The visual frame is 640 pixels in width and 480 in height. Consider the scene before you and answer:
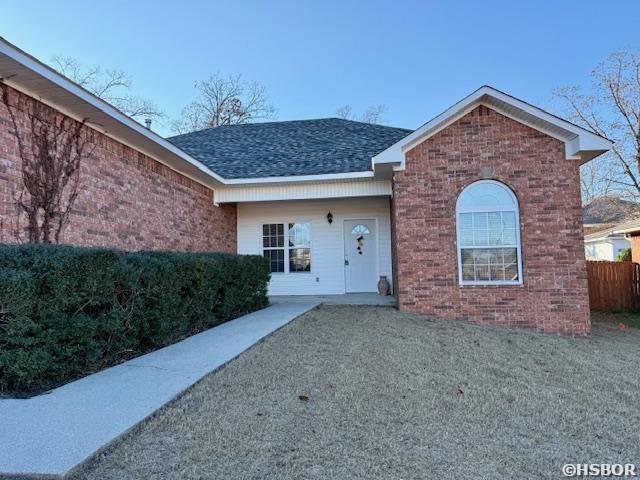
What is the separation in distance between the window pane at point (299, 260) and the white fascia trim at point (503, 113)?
4927 millimetres

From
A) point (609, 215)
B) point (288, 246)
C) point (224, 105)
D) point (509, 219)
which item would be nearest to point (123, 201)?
point (288, 246)

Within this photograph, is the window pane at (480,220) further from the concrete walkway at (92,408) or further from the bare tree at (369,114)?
the bare tree at (369,114)

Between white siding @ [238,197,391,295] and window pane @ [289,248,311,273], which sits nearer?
white siding @ [238,197,391,295]

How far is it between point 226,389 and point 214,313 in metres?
3.71

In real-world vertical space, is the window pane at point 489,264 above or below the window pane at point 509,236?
below

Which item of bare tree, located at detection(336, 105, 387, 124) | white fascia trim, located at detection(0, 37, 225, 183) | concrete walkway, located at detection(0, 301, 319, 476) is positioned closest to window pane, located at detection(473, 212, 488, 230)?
concrete walkway, located at detection(0, 301, 319, 476)

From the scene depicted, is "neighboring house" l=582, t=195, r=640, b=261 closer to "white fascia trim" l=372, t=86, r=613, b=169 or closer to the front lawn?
"white fascia trim" l=372, t=86, r=613, b=169

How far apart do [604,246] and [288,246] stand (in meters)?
21.0

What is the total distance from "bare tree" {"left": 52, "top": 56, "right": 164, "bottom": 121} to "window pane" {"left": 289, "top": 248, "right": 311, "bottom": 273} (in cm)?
1440

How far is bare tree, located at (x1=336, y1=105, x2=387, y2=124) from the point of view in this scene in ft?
95.4

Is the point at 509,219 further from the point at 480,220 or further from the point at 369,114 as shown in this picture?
the point at 369,114

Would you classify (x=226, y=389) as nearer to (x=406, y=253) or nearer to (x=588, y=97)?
(x=406, y=253)

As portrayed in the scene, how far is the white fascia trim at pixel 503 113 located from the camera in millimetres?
7543

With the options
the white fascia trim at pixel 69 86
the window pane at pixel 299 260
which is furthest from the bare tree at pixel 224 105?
the white fascia trim at pixel 69 86
